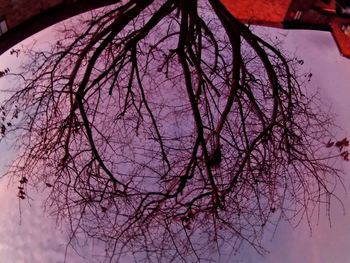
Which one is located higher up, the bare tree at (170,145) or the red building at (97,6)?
the red building at (97,6)

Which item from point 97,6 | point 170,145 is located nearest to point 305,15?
point 97,6

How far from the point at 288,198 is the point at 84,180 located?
7.70ft

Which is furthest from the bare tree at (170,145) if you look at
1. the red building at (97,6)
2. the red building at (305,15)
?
the red building at (305,15)

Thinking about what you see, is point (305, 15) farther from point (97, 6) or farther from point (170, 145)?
point (170, 145)

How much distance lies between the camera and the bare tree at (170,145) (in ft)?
16.4

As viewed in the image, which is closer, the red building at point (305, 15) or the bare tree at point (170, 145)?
the bare tree at point (170, 145)

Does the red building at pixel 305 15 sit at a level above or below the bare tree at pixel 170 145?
above

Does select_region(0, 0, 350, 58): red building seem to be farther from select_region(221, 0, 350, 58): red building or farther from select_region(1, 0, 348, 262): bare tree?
select_region(1, 0, 348, 262): bare tree

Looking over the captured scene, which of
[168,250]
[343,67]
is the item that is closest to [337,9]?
[343,67]

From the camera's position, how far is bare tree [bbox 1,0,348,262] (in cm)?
499

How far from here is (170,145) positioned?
20.2 feet

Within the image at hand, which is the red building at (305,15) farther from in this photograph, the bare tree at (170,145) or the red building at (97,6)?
the bare tree at (170,145)

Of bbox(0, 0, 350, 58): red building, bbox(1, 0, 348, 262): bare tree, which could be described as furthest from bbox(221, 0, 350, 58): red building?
bbox(1, 0, 348, 262): bare tree

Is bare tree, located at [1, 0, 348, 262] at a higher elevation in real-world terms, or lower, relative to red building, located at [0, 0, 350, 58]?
lower
